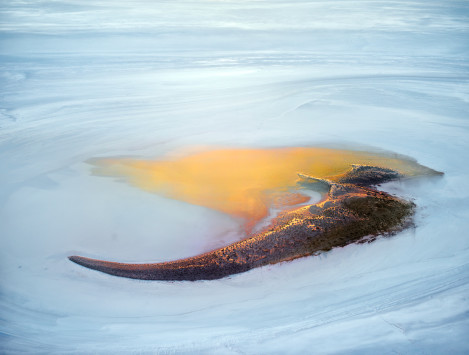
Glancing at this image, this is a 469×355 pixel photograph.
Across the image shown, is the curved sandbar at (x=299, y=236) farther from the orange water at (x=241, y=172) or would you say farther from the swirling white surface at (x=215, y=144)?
the orange water at (x=241, y=172)

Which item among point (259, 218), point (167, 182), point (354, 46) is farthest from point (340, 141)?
point (354, 46)

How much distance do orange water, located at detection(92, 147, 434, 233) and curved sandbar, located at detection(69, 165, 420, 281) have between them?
19 cm

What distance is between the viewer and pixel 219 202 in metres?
2.23

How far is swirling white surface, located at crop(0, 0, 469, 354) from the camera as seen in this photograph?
4.94 feet

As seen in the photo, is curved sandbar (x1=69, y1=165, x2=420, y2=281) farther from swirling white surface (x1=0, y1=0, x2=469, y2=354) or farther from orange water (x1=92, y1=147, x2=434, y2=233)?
orange water (x1=92, y1=147, x2=434, y2=233)

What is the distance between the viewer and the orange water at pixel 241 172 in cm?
222

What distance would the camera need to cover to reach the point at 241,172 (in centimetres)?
251

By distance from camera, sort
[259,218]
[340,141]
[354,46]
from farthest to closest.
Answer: [354,46]
[340,141]
[259,218]

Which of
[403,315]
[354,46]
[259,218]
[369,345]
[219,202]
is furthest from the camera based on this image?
[354,46]

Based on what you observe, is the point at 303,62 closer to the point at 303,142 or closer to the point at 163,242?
the point at 303,142

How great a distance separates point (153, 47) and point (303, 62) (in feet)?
6.40

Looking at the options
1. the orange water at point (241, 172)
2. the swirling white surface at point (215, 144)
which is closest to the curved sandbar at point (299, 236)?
the swirling white surface at point (215, 144)

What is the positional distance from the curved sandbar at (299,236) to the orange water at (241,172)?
187 mm

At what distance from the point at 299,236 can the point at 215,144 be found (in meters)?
1.23
